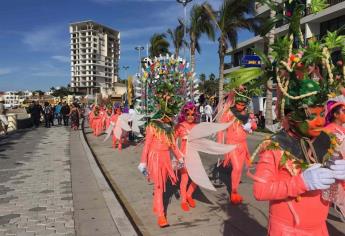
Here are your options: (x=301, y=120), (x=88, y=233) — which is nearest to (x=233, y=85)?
(x=301, y=120)

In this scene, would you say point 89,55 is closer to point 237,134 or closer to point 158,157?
point 237,134

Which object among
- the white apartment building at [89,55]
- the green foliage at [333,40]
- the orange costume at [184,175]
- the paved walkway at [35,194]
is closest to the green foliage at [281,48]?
the green foliage at [333,40]

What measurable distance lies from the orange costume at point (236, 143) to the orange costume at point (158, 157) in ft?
4.05

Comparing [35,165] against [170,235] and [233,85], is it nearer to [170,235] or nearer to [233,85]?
[170,235]

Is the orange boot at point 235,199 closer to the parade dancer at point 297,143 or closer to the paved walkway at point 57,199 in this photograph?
the paved walkway at point 57,199

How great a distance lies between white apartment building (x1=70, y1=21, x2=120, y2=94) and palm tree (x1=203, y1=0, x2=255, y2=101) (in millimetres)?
116981

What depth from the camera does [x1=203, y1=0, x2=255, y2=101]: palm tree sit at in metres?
24.0

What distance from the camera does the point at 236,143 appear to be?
652 centimetres

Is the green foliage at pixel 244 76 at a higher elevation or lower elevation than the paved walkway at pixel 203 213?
higher

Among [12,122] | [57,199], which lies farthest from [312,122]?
[12,122]

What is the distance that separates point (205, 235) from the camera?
4910 mm

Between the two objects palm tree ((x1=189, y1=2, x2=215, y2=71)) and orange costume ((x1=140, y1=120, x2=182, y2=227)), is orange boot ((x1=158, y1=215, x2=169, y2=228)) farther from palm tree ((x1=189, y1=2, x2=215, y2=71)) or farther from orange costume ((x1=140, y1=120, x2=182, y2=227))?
palm tree ((x1=189, y1=2, x2=215, y2=71))

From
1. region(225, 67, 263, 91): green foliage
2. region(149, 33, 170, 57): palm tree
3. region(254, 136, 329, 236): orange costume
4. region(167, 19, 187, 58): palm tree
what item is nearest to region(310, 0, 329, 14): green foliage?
region(225, 67, 263, 91): green foliage

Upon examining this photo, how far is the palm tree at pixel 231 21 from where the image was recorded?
78.9ft
